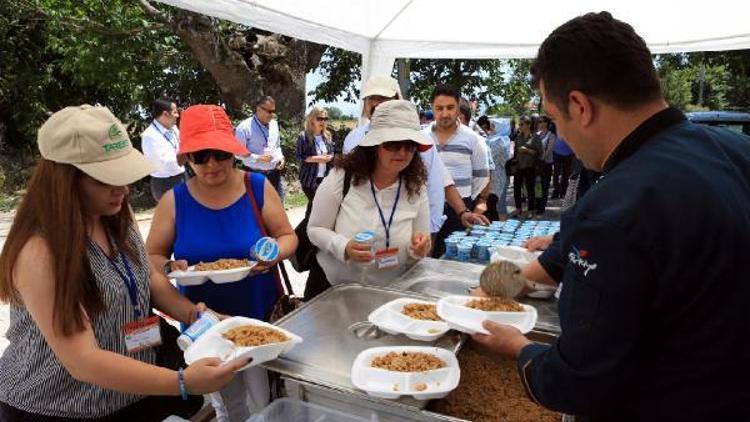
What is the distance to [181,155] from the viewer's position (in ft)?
7.11

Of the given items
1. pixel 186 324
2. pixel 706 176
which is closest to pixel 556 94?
pixel 706 176

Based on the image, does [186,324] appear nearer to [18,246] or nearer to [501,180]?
[18,246]

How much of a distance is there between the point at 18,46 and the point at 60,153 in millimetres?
15446

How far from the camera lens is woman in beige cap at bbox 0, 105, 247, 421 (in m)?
1.37

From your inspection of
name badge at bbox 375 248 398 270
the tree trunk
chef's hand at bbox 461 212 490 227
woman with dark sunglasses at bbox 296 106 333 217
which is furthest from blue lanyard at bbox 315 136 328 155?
name badge at bbox 375 248 398 270

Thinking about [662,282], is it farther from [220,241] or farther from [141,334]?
[220,241]

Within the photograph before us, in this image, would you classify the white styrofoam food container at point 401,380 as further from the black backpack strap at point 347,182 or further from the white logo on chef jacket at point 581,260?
the black backpack strap at point 347,182

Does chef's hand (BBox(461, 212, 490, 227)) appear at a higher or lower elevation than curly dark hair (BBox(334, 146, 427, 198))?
lower

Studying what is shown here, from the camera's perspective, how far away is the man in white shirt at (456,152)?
4.07 metres

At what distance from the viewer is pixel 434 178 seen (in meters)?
3.29

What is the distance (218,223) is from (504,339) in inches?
51.8

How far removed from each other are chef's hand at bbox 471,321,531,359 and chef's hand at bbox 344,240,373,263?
708 millimetres

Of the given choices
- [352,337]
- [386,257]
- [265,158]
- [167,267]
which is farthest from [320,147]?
A: [352,337]

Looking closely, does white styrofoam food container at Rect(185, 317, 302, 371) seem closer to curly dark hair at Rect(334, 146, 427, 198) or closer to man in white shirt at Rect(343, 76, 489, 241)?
curly dark hair at Rect(334, 146, 427, 198)
